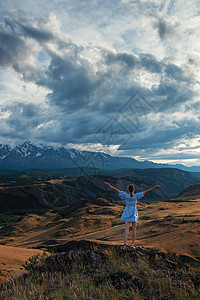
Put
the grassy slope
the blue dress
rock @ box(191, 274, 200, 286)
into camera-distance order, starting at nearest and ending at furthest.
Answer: the grassy slope → rock @ box(191, 274, 200, 286) → the blue dress

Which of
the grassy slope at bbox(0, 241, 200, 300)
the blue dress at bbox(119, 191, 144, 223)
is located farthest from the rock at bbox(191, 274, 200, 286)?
the blue dress at bbox(119, 191, 144, 223)

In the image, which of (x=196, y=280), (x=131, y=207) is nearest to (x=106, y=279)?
(x=196, y=280)

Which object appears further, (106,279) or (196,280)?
(196,280)

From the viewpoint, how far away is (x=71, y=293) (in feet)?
18.6

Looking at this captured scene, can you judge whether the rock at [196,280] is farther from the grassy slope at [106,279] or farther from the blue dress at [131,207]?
the blue dress at [131,207]

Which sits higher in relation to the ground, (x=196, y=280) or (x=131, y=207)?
(x=131, y=207)

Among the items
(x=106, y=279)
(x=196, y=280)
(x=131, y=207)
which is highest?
(x=131, y=207)

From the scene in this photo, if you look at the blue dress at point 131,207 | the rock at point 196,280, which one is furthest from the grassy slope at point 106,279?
the blue dress at point 131,207

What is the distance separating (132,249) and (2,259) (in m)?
7.38

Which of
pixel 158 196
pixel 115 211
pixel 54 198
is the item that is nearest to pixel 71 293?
pixel 115 211

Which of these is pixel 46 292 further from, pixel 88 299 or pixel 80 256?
pixel 80 256

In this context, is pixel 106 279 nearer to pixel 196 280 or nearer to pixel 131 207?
pixel 196 280

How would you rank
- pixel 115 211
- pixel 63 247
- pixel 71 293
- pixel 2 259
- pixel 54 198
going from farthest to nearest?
pixel 54 198
pixel 115 211
pixel 63 247
pixel 2 259
pixel 71 293

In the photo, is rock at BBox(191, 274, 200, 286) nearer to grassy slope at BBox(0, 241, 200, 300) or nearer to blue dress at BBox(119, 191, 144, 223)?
grassy slope at BBox(0, 241, 200, 300)
